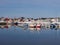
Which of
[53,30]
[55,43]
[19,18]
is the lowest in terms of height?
[55,43]

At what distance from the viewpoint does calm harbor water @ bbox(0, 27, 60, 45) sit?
2.20m

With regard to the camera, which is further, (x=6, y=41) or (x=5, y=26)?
(x=5, y=26)

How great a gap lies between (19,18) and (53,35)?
0.59 metres

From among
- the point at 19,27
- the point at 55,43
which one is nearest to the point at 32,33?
the point at 19,27

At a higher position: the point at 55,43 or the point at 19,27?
the point at 19,27

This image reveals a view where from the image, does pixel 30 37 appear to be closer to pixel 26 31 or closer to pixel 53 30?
pixel 26 31

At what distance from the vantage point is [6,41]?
221 centimetres

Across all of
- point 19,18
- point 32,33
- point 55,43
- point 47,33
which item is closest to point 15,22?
point 19,18

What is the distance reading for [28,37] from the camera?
2.29 meters

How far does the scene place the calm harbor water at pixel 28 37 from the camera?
220cm

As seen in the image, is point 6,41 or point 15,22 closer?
point 6,41

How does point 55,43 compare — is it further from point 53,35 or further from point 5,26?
point 5,26

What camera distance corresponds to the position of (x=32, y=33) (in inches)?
92.4

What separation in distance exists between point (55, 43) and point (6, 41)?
713 millimetres
